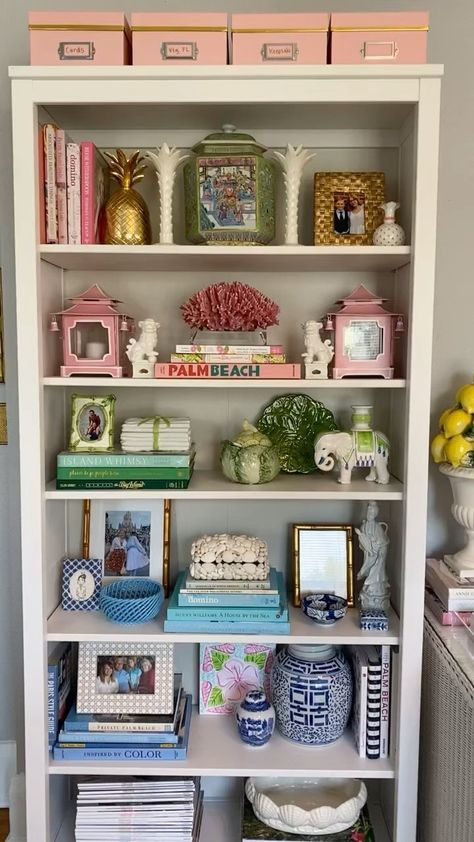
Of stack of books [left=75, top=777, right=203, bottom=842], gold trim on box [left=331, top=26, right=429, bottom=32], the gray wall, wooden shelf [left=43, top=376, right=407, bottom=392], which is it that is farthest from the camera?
the gray wall

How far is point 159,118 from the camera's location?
5.09 feet

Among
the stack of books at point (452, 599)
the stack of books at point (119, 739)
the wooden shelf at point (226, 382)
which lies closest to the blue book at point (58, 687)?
the stack of books at point (119, 739)

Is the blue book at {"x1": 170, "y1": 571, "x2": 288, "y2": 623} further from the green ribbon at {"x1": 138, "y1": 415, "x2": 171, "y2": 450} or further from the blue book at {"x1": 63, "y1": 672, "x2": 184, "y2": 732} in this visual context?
the green ribbon at {"x1": 138, "y1": 415, "x2": 171, "y2": 450}

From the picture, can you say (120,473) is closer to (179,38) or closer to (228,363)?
(228,363)

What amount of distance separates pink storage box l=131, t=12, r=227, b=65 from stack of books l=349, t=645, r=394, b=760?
1348mm

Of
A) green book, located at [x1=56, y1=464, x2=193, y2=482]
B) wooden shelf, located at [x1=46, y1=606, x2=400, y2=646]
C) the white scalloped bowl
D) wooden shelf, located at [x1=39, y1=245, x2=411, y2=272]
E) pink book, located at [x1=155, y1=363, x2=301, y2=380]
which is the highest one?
wooden shelf, located at [x1=39, y1=245, x2=411, y2=272]

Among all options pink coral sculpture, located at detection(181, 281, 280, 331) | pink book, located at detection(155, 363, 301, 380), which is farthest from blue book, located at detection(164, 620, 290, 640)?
pink coral sculpture, located at detection(181, 281, 280, 331)

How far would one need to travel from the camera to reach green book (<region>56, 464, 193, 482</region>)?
152 centimetres

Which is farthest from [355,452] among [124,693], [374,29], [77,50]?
[77,50]

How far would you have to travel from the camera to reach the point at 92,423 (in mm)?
1602

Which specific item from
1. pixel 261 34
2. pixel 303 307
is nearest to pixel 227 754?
pixel 303 307

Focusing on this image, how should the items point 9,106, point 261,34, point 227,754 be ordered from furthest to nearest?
1. point 9,106
2. point 227,754
3. point 261,34

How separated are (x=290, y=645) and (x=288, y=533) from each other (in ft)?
0.94

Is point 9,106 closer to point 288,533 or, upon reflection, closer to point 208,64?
point 208,64
